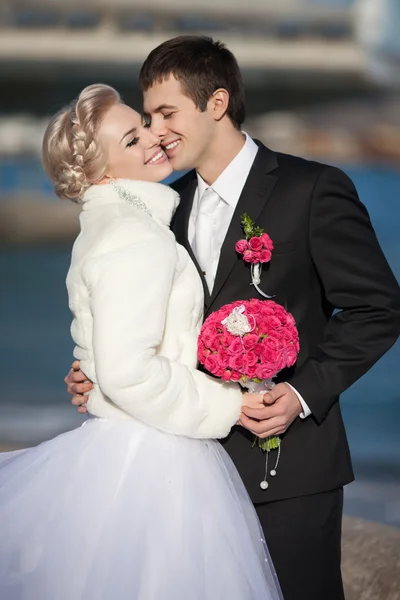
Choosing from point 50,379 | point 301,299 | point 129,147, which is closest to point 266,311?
point 301,299

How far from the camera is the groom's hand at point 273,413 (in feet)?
7.71

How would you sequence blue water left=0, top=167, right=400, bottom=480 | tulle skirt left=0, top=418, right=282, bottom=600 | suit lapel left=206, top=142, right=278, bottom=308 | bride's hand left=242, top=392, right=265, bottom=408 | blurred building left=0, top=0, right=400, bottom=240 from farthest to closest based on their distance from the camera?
blurred building left=0, top=0, right=400, bottom=240 < blue water left=0, top=167, right=400, bottom=480 < suit lapel left=206, top=142, right=278, bottom=308 < bride's hand left=242, top=392, right=265, bottom=408 < tulle skirt left=0, top=418, right=282, bottom=600

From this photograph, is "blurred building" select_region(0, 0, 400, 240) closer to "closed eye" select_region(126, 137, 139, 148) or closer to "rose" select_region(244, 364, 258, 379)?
"closed eye" select_region(126, 137, 139, 148)

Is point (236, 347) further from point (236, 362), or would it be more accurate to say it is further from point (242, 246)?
point (242, 246)

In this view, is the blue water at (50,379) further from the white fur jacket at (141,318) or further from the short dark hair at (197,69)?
the white fur jacket at (141,318)

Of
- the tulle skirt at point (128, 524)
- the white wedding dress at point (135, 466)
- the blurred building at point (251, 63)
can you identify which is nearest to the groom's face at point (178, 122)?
the white wedding dress at point (135, 466)

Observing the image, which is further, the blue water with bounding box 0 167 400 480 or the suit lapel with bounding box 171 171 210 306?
the blue water with bounding box 0 167 400 480

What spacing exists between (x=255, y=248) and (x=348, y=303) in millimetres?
272

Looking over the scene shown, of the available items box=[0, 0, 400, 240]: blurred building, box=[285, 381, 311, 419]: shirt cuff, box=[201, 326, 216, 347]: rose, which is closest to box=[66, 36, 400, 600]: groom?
box=[285, 381, 311, 419]: shirt cuff

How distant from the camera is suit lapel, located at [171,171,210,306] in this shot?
8.50 ft

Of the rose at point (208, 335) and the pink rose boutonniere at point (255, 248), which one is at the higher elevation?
the pink rose boutonniere at point (255, 248)

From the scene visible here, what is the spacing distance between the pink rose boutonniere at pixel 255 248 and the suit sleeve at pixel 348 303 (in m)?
0.12

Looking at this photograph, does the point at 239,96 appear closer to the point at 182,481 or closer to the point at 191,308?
the point at 191,308

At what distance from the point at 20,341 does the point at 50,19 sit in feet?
24.1
